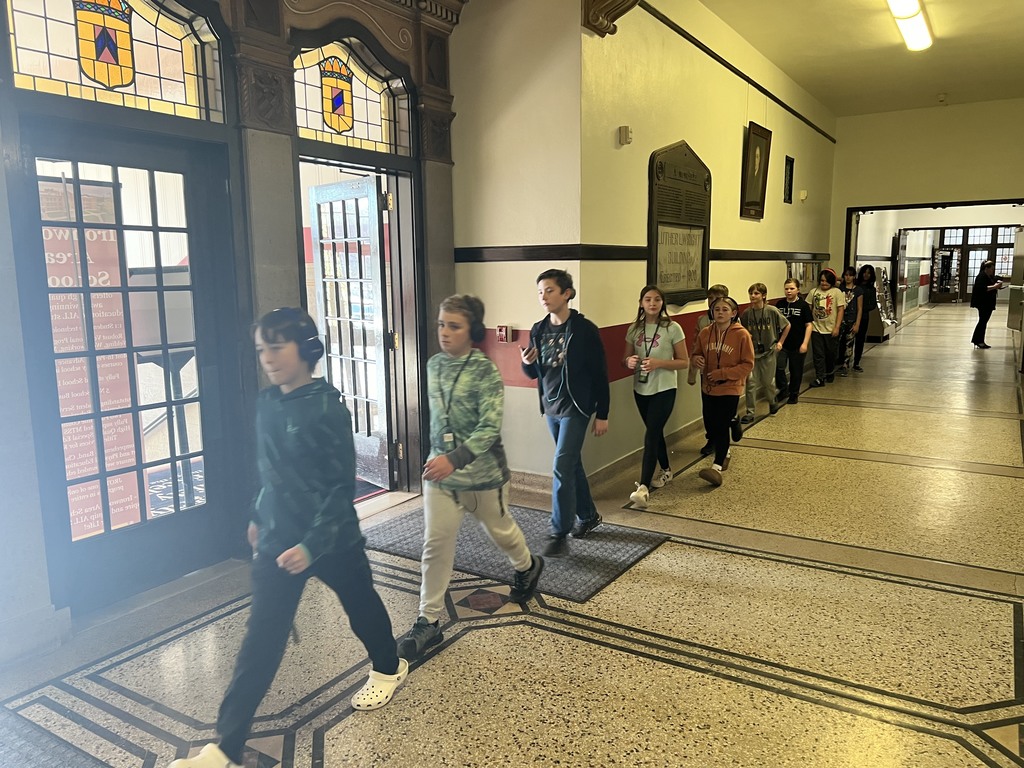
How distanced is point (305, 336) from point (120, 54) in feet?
6.59

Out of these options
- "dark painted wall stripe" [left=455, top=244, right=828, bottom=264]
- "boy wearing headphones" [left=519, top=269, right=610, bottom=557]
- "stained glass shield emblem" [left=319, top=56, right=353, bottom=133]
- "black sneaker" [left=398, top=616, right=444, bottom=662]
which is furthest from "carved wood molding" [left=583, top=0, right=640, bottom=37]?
"black sneaker" [left=398, top=616, right=444, bottom=662]

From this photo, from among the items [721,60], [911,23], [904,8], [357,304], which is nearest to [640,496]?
[357,304]

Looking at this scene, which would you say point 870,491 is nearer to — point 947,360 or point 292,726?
point 292,726

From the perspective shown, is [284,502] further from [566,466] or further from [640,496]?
[640,496]

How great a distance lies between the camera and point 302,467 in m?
2.29

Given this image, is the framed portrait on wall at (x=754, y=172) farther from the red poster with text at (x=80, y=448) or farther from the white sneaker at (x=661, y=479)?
the red poster with text at (x=80, y=448)

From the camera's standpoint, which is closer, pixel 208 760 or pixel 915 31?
pixel 208 760

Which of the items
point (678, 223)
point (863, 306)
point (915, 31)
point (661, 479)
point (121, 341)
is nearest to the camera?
point (121, 341)

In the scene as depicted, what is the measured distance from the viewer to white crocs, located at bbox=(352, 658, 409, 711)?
2.70 meters

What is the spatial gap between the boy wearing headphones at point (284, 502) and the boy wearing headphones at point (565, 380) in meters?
1.81

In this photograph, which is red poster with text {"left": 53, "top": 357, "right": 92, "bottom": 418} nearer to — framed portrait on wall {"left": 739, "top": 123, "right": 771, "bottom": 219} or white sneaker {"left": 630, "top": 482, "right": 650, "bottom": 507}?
white sneaker {"left": 630, "top": 482, "right": 650, "bottom": 507}

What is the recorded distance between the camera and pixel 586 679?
2.88 metres

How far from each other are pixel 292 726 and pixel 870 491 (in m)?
4.14

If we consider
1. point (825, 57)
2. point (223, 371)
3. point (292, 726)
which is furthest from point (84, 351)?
point (825, 57)
